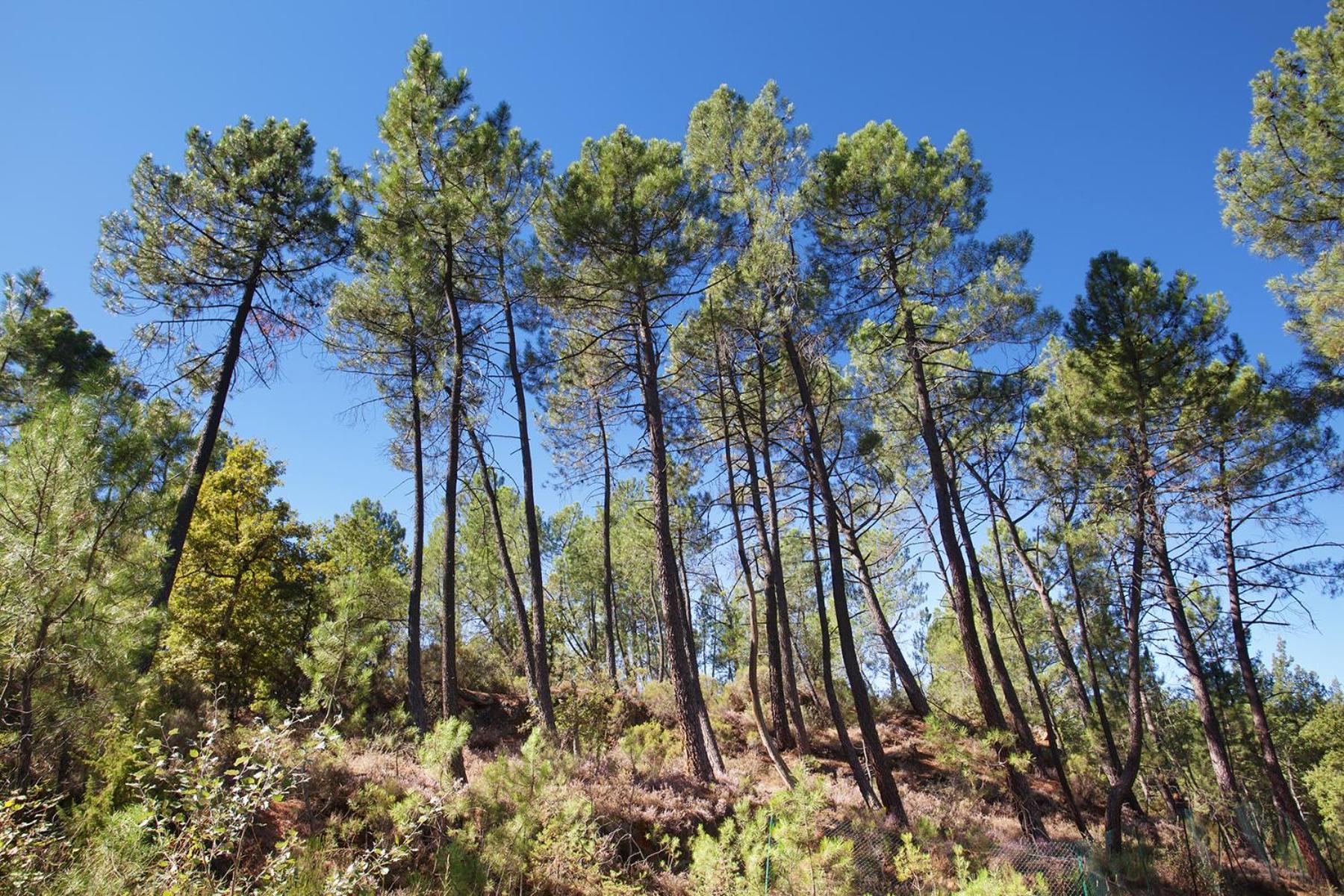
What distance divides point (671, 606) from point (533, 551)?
2.32m

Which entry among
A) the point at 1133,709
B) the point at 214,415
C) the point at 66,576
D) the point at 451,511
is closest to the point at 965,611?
the point at 1133,709

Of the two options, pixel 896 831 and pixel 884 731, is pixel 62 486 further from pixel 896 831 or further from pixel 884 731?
pixel 884 731

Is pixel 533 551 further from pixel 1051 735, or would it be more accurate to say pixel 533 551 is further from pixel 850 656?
pixel 1051 735

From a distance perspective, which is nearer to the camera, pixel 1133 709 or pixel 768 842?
pixel 768 842

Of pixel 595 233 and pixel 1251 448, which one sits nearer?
pixel 595 233

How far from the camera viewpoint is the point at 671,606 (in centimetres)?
906

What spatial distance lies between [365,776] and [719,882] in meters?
3.87

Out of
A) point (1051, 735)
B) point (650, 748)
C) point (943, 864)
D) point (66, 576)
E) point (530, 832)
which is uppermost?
point (66, 576)

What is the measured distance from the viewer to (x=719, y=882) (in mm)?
4590

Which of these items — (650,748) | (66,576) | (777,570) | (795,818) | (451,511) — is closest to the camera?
(66,576)

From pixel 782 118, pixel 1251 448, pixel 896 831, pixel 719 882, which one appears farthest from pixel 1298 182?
pixel 719 882

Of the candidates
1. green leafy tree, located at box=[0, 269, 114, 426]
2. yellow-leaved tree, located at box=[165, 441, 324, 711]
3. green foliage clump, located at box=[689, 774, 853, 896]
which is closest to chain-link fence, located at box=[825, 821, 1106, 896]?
green foliage clump, located at box=[689, 774, 853, 896]

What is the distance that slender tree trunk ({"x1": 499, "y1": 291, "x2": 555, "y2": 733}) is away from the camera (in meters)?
8.65

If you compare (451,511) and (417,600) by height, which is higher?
(451,511)
